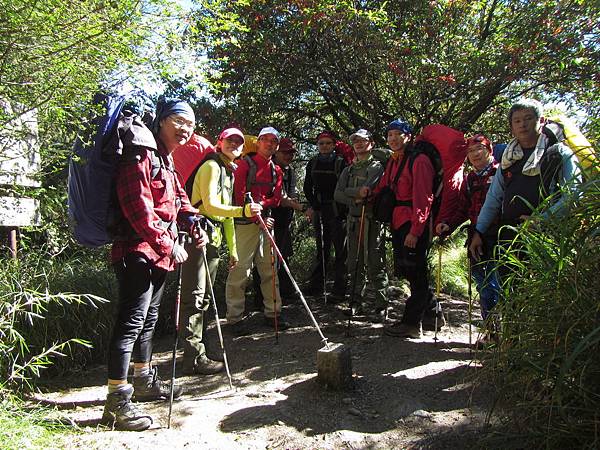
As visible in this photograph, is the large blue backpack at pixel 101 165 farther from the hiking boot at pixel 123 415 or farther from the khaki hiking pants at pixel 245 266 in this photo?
the khaki hiking pants at pixel 245 266

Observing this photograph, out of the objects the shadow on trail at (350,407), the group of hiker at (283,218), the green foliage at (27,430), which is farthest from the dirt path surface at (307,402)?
the group of hiker at (283,218)

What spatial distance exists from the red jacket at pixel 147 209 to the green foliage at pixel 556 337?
2.05m

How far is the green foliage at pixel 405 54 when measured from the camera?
475 cm

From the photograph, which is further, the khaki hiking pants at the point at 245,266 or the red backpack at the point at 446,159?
the khaki hiking pants at the point at 245,266

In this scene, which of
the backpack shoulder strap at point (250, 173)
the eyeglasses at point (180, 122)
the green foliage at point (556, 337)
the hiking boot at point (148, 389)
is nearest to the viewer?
the green foliage at point (556, 337)

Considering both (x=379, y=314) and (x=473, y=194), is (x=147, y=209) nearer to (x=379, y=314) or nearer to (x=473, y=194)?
(x=473, y=194)

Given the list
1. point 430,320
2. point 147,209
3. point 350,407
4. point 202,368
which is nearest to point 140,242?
point 147,209

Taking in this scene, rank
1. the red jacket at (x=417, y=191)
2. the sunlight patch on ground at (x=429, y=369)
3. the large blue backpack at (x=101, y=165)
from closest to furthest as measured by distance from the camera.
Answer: the large blue backpack at (x=101, y=165)
the sunlight patch on ground at (x=429, y=369)
the red jacket at (x=417, y=191)

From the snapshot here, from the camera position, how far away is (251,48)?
5.41m

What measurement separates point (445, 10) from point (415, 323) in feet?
11.7

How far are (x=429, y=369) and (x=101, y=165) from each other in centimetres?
304

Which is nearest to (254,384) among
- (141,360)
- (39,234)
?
(141,360)

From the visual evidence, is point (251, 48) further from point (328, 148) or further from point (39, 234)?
point (39, 234)

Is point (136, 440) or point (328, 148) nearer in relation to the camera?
point (136, 440)
